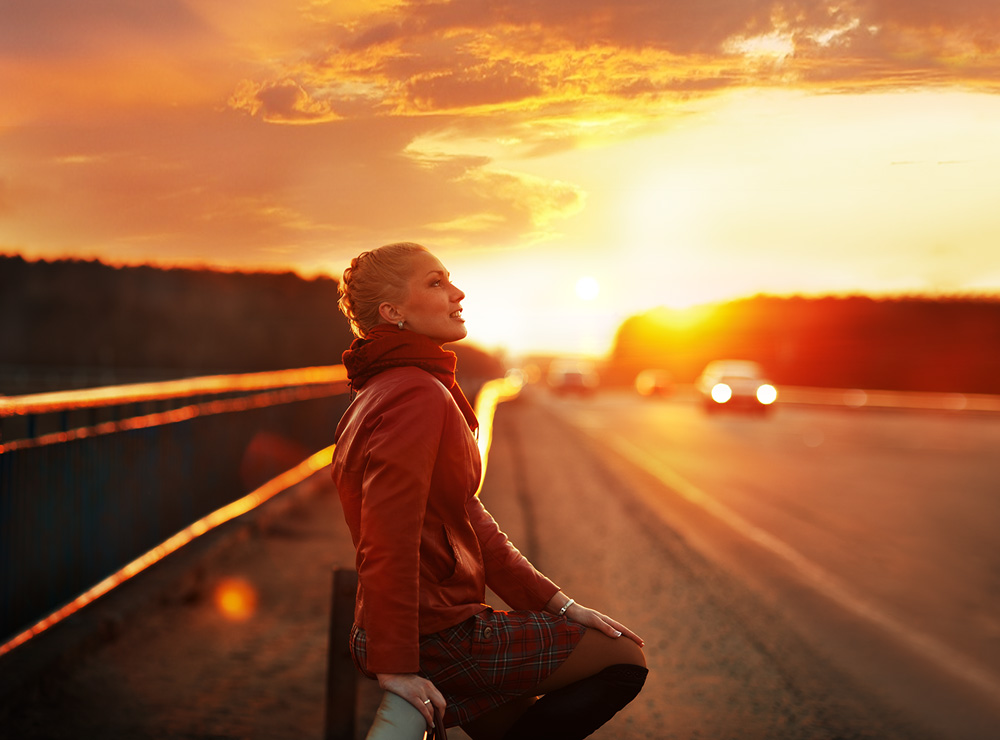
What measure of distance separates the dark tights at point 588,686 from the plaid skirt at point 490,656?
3 cm

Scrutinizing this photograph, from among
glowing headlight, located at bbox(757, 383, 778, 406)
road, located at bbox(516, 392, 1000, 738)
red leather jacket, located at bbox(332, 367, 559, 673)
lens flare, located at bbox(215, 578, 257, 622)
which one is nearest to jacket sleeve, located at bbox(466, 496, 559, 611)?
red leather jacket, located at bbox(332, 367, 559, 673)

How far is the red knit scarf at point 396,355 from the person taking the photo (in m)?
1.93

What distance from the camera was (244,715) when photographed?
5.00 meters

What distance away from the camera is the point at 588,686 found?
209 cm

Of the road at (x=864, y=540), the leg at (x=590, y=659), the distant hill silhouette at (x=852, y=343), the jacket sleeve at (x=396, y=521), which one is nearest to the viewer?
the jacket sleeve at (x=396, y=521)

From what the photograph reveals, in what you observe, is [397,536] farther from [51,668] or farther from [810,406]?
[810,406]

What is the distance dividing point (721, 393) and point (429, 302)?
34.6 meters

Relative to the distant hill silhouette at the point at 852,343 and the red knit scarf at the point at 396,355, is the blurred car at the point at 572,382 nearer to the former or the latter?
the distant hill silhouette at the point at 852,343

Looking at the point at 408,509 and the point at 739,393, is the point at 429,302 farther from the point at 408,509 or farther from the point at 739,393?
the point at 739,393

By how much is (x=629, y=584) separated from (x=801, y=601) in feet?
4.22

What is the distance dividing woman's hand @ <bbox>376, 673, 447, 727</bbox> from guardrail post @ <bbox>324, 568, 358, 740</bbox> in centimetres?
167

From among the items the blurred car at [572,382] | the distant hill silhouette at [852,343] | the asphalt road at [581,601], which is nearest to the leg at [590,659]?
the asphalt road at [581,601]

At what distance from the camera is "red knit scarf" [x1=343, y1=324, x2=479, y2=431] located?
1932 millimetres

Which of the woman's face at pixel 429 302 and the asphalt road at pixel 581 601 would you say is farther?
the asphalt road at pixel 581 601
